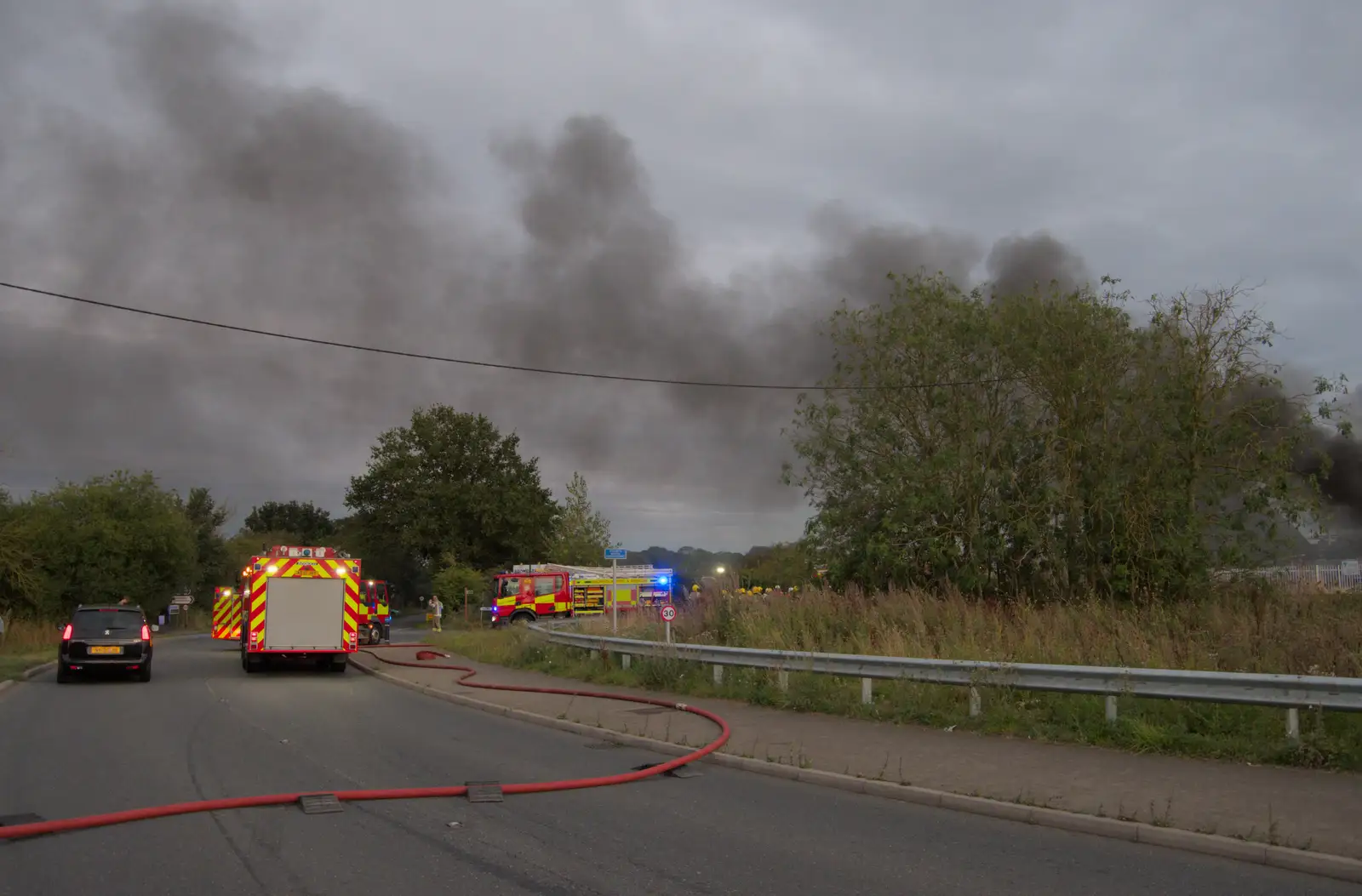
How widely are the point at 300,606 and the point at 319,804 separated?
1361cm

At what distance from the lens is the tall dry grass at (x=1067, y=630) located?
10.4 metres

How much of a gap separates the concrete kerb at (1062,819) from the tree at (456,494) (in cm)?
5213

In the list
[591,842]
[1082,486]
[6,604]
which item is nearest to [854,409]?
[1082,486]

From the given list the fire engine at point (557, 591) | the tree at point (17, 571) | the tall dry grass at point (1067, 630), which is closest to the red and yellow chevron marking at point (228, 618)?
the tree at point (17, 571)

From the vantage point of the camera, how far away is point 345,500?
63.9 metres

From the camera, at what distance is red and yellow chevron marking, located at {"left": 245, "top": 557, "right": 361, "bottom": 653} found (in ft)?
64.8

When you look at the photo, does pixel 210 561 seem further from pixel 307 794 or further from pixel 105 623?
pixel 307 794

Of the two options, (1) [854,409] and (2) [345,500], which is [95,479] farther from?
(1) [854,409]

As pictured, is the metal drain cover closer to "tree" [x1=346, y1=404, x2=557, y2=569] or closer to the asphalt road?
the asphalt road

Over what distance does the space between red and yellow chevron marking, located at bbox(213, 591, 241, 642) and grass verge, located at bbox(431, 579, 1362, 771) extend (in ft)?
40.2

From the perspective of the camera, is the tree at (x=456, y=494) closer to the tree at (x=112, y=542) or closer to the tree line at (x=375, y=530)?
the tree line at (x=375, y=530)

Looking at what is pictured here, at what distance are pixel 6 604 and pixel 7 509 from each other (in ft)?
21.5

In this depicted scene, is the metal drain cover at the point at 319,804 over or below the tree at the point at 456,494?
below

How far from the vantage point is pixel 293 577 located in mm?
19938
